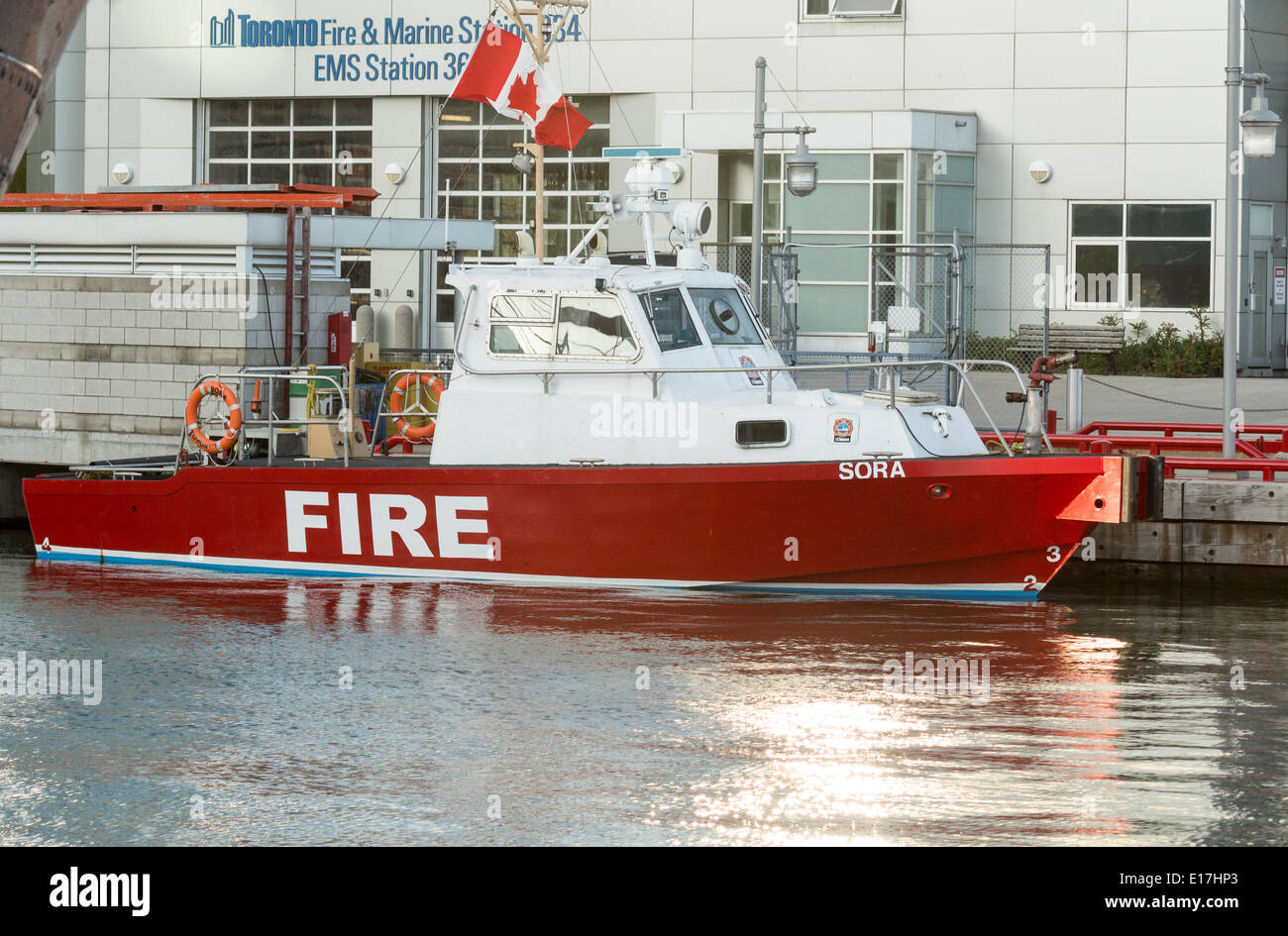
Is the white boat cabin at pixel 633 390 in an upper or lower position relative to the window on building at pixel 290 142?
lower

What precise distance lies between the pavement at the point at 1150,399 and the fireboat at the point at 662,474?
26.5 feet

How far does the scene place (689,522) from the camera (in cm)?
1314

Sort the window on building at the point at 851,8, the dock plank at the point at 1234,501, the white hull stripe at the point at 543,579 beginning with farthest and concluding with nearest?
the window on building at the point at 851,8 < the dock plank at the point at 1234,501 < the white hull stripe at the point at 543,579

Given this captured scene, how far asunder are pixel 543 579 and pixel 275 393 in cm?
554

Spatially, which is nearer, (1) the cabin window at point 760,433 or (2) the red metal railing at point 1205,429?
(1) the cabin window at point 760,433

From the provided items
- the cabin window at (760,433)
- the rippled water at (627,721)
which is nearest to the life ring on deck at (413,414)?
the rippled water at (627,721)

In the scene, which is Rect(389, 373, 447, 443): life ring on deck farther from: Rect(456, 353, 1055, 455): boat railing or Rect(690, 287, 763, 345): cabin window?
Rect(690, 287, 763, 345): cabin window

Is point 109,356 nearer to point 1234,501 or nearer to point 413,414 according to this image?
point 413,414
